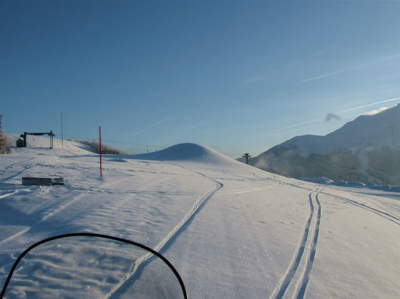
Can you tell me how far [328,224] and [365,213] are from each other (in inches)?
158

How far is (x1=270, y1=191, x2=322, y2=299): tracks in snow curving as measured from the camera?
4.29m

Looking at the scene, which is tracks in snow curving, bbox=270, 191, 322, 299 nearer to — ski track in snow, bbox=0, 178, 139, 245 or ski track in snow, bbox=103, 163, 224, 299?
ski track in snow, bbox=103, 163, 224, 299

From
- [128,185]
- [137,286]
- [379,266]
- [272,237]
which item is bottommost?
[379,266]

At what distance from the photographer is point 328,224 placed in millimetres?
8391

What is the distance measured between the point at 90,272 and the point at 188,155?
82.8 ft

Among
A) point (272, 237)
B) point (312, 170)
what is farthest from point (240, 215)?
point (312, 170)

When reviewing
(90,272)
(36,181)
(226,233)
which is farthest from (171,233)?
(36,181)

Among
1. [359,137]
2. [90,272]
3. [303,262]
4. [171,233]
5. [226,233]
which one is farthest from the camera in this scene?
[359,137]

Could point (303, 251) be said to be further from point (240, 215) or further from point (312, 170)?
point (312, 170)

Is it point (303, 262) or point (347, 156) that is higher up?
point (347, 156)

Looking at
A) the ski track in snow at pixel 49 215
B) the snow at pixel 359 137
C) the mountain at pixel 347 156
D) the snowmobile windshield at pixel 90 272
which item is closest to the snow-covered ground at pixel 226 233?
the ski track in snow at pixel 49 215

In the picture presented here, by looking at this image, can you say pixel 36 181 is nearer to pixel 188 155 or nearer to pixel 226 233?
pixel 226 233

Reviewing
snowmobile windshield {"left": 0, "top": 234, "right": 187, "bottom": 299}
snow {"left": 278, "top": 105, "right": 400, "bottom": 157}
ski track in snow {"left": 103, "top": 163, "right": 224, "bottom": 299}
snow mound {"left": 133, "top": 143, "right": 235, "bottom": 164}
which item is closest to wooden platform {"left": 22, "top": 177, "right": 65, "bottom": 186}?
ski track in snow {"left": 103, "top": 163, "right": 224, "bottom": 299}

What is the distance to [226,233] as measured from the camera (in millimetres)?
6473
